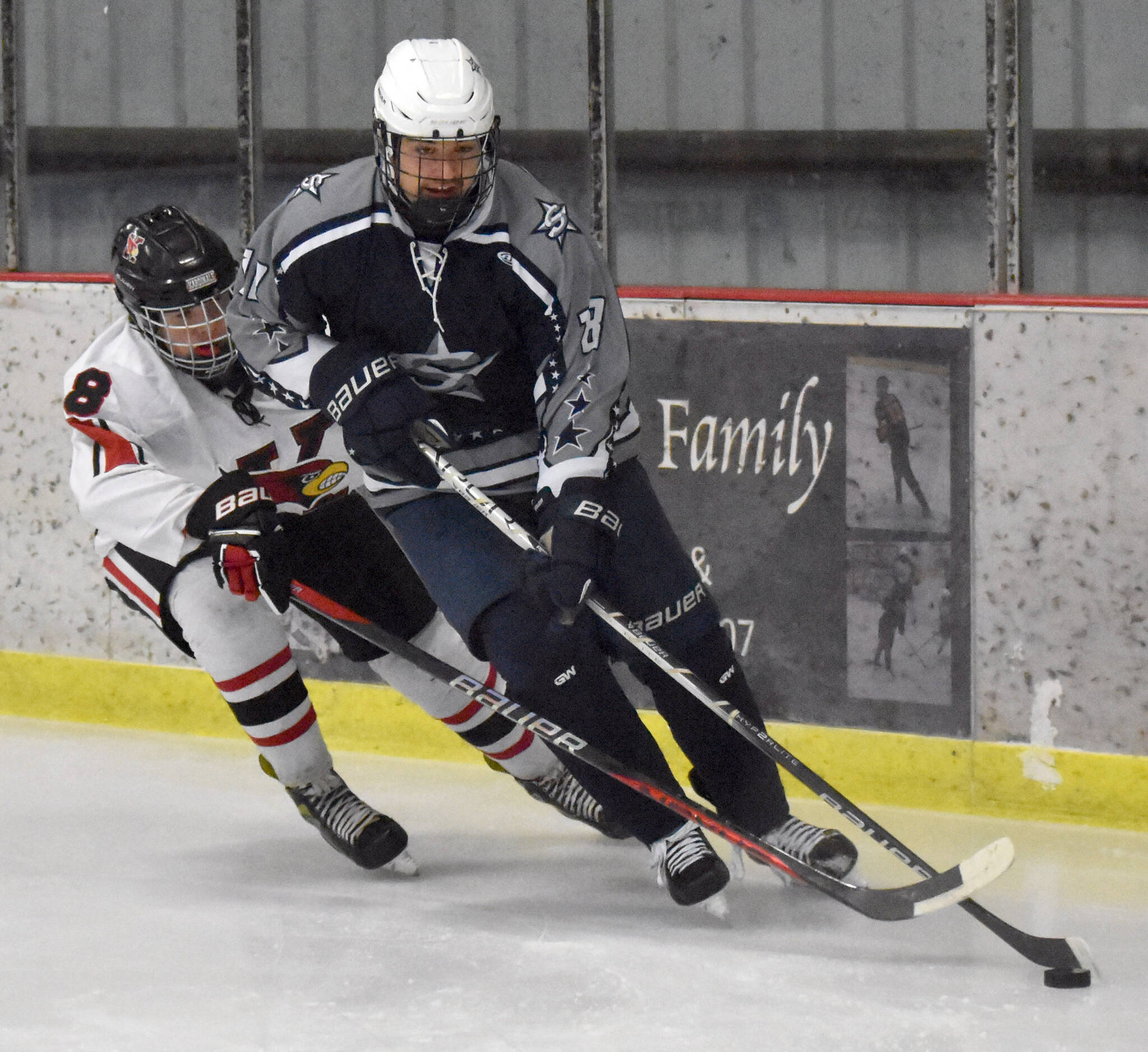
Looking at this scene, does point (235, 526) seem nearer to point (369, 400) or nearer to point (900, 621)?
point (369, 400)

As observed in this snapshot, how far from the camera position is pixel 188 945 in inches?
102

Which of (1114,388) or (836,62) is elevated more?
(836,62)

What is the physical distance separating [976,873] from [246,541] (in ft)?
3.69

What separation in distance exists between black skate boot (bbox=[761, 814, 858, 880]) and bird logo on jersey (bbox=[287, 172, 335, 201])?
3.64 ft

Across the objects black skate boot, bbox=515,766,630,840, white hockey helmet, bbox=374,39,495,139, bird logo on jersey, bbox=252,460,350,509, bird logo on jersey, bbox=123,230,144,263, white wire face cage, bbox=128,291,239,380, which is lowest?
black skate boot, bbox=515,766,630,840

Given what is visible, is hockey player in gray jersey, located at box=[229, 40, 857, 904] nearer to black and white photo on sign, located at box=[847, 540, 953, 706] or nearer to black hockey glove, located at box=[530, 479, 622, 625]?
black hockey glove, located at box=[530, 479, 622, 625]

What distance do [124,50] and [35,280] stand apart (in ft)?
3.08

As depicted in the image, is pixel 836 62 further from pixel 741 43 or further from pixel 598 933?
pixel 598 933

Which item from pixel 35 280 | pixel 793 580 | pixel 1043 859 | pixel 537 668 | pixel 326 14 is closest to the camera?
pixel 537 668

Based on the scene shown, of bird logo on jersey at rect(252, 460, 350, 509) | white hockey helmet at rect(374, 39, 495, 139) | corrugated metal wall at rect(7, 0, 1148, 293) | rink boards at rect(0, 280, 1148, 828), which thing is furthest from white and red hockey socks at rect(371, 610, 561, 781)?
corrugated metal wall at rect(7, 0, 1148, 293)

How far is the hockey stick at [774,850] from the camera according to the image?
2359mm

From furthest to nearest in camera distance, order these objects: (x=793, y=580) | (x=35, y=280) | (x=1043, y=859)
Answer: (x=35, y=280) < (x=793, y=580) < (x=1043, y=859)

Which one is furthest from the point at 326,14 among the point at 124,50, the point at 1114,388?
the point at 1114,388

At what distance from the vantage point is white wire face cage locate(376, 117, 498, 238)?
2404 mm
